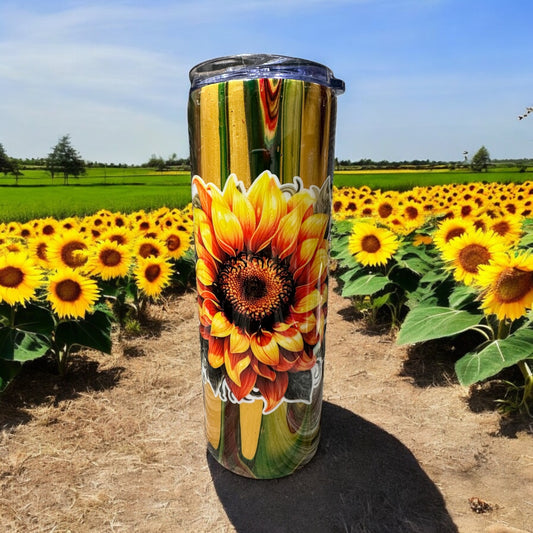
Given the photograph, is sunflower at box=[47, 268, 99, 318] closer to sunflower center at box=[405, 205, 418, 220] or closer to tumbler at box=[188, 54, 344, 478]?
tumbler at box=[188, 54, 344, 478]

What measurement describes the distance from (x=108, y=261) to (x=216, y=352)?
2278 mm

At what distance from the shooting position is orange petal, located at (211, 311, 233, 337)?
2016 mm

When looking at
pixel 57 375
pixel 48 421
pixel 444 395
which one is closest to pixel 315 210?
pixel 444 395

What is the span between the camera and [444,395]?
3062mm

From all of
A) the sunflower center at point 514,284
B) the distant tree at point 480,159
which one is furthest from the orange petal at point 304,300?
the distant tree at point 480,159

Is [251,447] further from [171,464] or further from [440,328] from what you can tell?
[440,328]

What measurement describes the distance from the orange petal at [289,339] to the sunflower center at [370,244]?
7.59 feet

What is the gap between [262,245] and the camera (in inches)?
74.1

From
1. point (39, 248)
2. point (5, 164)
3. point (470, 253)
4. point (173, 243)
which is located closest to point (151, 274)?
point (173, 243)

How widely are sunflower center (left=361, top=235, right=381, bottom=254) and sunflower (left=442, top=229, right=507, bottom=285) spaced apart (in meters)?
0.99

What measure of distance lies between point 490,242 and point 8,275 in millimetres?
3592

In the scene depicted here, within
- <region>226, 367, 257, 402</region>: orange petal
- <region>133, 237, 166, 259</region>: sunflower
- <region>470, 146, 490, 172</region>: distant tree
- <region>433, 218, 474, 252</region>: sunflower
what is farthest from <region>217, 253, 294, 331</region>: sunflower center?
<region>470, 146, 490, 172</region>: distant tree

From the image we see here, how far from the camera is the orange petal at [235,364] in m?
2.02

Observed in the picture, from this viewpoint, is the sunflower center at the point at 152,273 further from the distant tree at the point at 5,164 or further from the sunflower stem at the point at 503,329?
the distant tree at the point at 5,164
